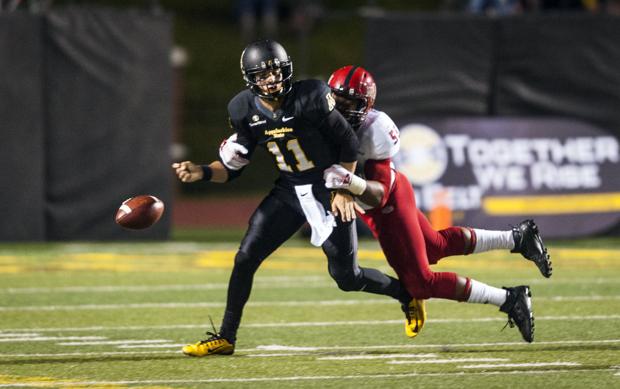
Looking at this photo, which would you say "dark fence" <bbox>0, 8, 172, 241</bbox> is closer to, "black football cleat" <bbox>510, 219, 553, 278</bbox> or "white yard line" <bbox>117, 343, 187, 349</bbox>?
"white yard line" <bbox>117, 343, 187, 349</bbox>

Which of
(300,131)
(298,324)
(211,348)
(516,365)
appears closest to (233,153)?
(300,131)

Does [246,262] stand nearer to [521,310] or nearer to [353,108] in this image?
[353,108]

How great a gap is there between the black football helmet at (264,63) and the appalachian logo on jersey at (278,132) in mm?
156

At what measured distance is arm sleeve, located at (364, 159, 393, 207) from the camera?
676 cm

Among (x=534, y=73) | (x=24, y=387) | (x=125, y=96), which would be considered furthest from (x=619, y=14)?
(x=24, y=387)

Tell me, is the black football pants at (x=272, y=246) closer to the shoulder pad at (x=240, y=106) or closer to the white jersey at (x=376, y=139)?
the white jersey at (x=376, y=139)

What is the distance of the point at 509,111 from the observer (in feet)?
42.6

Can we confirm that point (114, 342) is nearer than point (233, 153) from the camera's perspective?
No

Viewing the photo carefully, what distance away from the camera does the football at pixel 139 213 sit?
6785mm

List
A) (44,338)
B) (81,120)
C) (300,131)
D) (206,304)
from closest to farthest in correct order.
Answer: (300,131) < (44,338) < (206,304) < (81,120)

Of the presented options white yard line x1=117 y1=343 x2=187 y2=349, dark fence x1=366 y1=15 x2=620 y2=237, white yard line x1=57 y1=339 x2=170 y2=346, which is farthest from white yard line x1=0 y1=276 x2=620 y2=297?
dark fence x1=366 y1=15 x2=620 y2=237

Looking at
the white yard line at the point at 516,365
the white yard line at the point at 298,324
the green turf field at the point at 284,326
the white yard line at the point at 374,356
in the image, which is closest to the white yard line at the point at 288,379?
the green turf field at the point at 284,326

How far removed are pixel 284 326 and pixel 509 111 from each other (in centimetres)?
573

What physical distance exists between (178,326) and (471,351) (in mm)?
1944
